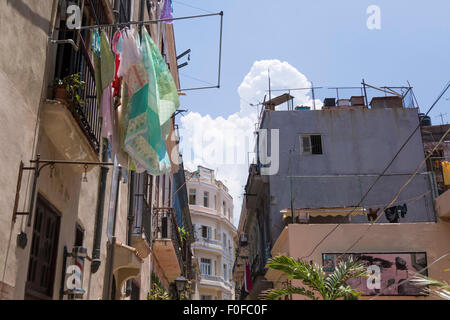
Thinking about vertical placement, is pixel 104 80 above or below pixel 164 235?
above

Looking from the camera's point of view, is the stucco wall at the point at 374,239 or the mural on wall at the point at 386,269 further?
the stucco wall at the point at 374,239

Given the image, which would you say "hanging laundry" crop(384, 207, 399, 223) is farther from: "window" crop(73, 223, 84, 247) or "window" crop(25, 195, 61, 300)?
"window" crop(25, 195, 61, 300)

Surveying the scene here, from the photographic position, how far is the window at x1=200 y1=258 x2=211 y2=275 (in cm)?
5078

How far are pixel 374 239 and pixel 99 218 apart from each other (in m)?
9.16

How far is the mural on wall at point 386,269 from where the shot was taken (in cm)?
1501

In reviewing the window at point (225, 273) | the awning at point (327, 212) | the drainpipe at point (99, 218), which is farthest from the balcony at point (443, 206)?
the window at point (225, 273)

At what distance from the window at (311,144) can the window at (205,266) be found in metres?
30.3

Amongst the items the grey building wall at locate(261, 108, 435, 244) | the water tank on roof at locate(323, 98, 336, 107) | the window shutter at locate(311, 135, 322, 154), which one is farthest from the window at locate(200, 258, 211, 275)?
the window shutter at locate(311, 135, 322, 154)

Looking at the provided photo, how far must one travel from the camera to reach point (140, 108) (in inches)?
356

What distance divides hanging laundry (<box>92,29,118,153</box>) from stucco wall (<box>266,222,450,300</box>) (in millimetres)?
8717

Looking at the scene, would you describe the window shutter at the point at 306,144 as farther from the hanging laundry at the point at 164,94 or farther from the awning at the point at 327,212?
the hanging laundry at the point at 164,94

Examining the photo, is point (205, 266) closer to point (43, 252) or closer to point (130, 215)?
point (130, 215)

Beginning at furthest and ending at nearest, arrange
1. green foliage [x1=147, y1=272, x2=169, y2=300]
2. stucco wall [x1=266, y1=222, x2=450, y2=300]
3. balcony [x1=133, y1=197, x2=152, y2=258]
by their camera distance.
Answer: green foliage [x1=147, y1=272, x2=169, y2=300], stucco wall [x1=266, y1=222, x2=450, y2=300], balcony [x1=133, y1=197, x2=152, y2=258]

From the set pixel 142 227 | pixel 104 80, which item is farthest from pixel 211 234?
pixel 104 80
